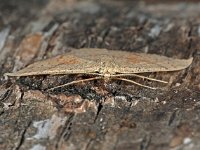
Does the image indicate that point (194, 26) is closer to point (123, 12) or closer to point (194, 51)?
point (194, 51)

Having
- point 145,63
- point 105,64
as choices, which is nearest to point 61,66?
point 105,64

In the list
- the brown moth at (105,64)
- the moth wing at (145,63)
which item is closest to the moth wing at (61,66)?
the brown moth at (105,64)

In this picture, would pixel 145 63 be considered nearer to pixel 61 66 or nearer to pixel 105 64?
pixel 105 64

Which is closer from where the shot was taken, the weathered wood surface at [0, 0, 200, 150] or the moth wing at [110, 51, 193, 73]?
the weathered wood surface at [0, 0, 200, 150]

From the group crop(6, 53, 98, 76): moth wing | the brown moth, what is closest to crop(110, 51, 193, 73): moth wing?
the brown moth

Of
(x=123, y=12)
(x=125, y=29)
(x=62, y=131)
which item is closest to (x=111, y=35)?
(x=125, y=29)

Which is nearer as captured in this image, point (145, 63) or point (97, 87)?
point (97, 87)

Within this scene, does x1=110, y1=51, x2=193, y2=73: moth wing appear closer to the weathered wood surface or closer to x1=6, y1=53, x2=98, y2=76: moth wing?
the weathered wood surface

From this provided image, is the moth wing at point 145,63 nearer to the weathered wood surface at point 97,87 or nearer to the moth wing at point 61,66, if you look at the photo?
the weathered wood surface at point 97,87
